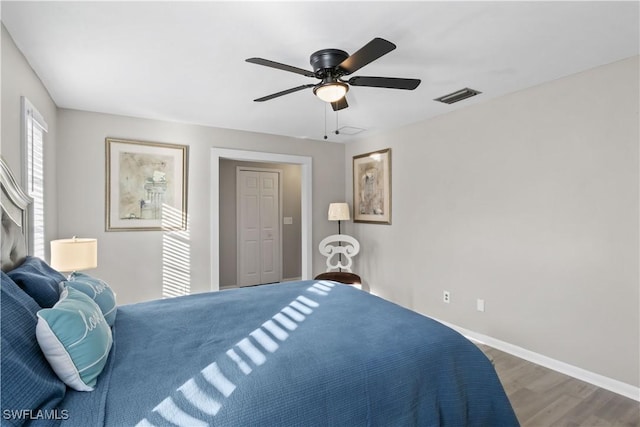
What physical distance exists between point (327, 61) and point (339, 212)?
2.77 m

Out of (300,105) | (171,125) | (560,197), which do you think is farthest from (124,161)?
(560,197)

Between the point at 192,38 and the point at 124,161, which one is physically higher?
the point at 192,38

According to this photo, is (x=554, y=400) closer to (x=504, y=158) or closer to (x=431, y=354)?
(x=431, y=354)

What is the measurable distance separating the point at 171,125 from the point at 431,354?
3731mm

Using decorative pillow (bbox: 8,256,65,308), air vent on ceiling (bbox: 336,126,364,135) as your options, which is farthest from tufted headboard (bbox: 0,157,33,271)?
air vent on ceiling (bbox: 336,126,364,135)

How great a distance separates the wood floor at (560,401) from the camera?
2088 mm

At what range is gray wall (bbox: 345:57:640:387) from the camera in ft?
7.86

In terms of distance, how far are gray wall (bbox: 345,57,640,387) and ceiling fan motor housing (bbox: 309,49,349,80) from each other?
6.22ft

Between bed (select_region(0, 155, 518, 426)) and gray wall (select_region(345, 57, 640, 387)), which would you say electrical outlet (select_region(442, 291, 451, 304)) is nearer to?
gray wall (select_region(345, 57, 640, 387))

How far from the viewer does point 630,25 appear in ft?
6.42

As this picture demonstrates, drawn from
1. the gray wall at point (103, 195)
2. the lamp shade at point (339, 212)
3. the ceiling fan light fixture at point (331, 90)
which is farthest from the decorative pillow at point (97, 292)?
the lamp shade at point (339, 212)

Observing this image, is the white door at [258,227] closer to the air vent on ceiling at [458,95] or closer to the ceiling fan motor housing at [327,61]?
the air vent on ceiling at [458,95]

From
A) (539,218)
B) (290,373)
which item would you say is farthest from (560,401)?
(290,373)

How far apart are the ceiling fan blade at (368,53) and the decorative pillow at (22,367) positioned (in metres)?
1.84
